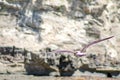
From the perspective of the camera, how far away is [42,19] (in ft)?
13.6

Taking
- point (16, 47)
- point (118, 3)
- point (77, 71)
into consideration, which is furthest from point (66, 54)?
point (118, 3)

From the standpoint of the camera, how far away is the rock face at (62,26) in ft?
13.4

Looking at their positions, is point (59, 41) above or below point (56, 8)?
below

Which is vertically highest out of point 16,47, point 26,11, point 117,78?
point 26,11

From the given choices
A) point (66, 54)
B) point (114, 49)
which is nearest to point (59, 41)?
point (66, 54)

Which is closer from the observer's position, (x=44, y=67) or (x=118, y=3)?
(x=44, y=67)

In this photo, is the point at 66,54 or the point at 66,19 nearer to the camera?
A: the point at 66,54

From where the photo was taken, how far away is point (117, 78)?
13.2ft

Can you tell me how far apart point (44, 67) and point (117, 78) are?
2.28ft

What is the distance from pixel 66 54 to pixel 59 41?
0.73 feet

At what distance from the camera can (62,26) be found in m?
4.18

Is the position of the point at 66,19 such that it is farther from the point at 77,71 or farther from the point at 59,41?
the point at 77,71

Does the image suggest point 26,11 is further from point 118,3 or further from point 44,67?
point 118,3

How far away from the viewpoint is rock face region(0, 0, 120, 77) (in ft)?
13.4
